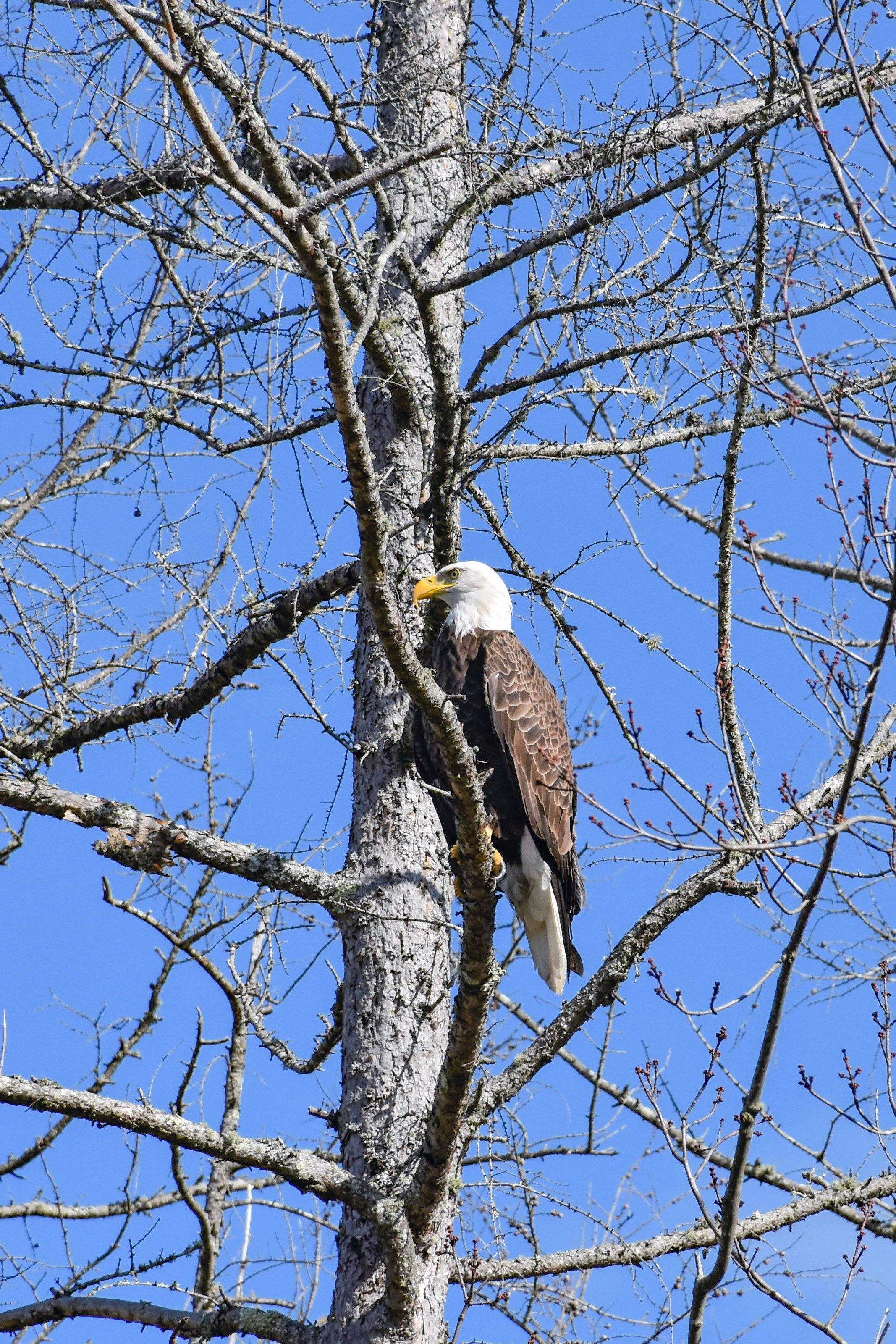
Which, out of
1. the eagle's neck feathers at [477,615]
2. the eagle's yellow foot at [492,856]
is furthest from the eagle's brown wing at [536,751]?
the eagle's yellow foot at [492,856]

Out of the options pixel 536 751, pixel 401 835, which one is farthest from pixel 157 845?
pixel 536 751

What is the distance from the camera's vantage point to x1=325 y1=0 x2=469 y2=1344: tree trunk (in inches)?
152

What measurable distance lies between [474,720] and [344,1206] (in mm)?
2008

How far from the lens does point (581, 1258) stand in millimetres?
4230

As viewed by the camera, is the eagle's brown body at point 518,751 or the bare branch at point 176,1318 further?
the eagle's brown body at point 518,751

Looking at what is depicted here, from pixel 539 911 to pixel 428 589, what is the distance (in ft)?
4.69


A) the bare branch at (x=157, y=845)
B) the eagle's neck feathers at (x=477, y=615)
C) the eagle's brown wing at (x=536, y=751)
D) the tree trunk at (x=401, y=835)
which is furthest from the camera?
the eagle's neck feathers at (x=477, y=615)

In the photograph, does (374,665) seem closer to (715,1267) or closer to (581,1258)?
(581,1258)

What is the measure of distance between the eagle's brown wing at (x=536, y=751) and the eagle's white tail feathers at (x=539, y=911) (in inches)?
2.3

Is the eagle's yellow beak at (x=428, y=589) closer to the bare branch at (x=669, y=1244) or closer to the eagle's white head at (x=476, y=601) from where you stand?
the eagle's white head at (x=476, y=601)

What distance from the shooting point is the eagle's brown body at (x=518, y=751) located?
514 cm

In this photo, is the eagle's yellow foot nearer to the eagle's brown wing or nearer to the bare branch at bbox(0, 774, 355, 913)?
the bare branch at bbox(0, 774, 355, 913)

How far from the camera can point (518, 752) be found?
5.15 metres

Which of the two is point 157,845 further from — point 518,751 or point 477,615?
point 477,615
